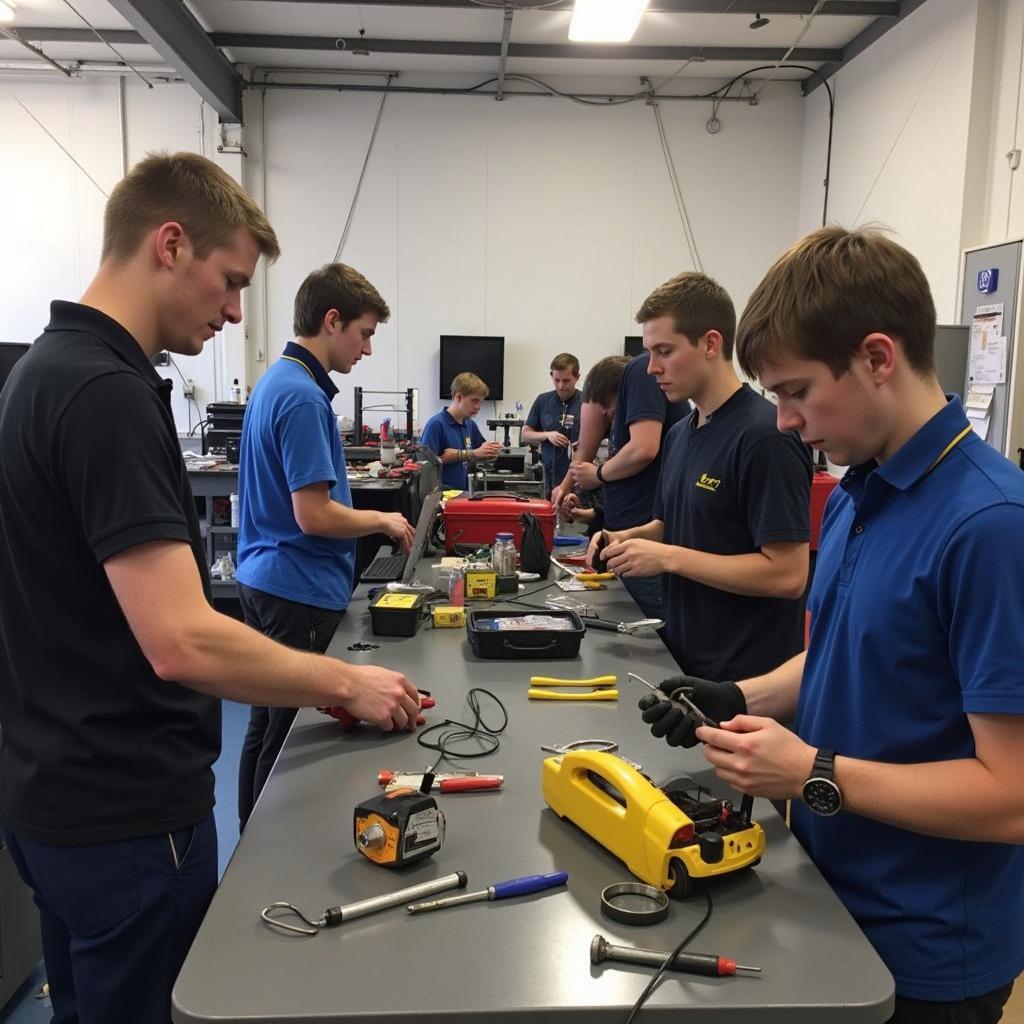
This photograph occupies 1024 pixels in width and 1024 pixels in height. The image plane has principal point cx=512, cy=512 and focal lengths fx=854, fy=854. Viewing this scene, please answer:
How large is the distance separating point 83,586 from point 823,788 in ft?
2.99

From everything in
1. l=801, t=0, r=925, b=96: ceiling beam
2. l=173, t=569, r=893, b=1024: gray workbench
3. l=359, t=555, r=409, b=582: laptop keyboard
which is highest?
l=801, t=0, r=925, b=96: ceiling beam

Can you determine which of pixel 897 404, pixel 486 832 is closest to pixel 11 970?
pixel 486 832

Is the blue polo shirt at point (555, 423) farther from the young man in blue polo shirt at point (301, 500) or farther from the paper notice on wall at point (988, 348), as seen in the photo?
the young man in blue polo shirt at point (301, 500)

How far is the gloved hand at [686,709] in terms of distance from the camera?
1093mm

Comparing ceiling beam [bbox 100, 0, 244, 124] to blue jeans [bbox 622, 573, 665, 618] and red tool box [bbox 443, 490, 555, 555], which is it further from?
blue jeans [bbox 622, 573, 665, 618]

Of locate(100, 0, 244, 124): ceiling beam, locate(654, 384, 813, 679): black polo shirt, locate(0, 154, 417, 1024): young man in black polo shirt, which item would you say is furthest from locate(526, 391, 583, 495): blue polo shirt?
locate(0, 154, 417, 1024): young man in black polo shirt

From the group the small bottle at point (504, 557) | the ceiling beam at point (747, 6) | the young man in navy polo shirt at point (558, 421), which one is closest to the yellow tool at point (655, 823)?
the small bottle at point (504, 557)

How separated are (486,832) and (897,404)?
75cm

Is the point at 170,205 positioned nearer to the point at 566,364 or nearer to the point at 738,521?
the point at 738,521

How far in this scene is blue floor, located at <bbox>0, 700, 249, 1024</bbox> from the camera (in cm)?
193

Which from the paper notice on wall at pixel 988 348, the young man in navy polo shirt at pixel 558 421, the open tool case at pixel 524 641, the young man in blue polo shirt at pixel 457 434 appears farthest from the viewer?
the young man in navy polo shirt at pixel 558 421

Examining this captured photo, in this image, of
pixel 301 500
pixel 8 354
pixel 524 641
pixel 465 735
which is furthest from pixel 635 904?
pixel 8 354

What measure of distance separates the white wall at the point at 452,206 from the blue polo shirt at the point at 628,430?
4.26m

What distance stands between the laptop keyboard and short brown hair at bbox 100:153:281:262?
1498mm
